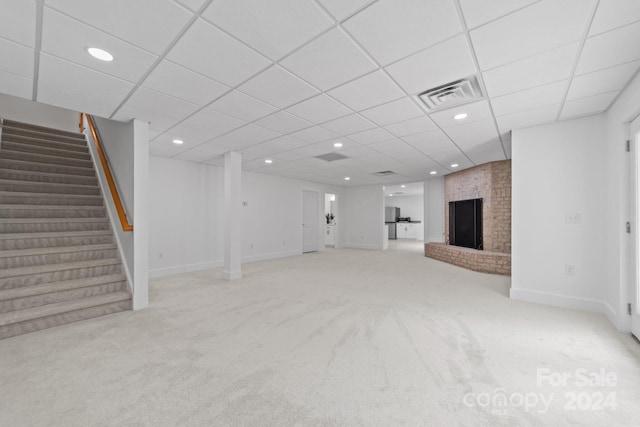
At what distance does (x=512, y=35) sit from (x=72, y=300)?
504 cm

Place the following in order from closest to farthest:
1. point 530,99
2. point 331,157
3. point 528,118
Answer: point 530,99 → point 528,118 → point 331,157

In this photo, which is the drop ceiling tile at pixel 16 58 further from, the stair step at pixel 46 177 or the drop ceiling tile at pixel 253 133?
the stair step at pixel 46 177

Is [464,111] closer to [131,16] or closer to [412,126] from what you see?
[412,126]

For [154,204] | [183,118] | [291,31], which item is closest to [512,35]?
[291,31]

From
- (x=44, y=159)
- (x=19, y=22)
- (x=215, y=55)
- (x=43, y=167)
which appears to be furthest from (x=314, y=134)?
(x=44, y=159)

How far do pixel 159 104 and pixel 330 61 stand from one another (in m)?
2.13

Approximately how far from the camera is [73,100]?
2904mm

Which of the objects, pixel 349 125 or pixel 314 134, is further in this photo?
pixel 314 134

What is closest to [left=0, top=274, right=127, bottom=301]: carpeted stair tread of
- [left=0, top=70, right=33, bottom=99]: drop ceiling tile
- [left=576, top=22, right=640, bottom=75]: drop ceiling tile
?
[left=0, top=70, right=33, bottom=99]: drop ceiling tile

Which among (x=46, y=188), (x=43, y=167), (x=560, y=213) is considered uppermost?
(x=43, y=167)

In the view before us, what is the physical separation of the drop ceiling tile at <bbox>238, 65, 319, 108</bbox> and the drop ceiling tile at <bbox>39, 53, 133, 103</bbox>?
1221 mm

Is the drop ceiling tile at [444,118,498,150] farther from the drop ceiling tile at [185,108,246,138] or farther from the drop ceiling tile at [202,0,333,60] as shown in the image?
the drop ceiling tile at [185,108,246,138]

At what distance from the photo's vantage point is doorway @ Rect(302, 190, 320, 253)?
29.3 ft

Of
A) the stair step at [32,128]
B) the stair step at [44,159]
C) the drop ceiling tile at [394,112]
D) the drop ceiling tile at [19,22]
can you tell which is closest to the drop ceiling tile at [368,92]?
the drop ceiling tile at [394,112]
